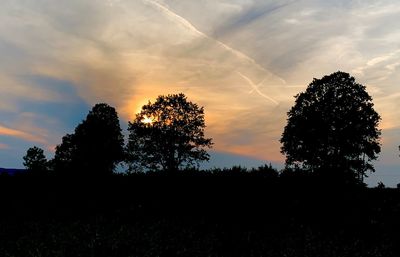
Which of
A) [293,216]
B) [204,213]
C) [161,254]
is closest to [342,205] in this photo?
[293,216]

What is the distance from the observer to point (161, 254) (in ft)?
50.2

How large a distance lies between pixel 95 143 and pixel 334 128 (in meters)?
32.0

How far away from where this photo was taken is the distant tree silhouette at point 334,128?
5297 cm

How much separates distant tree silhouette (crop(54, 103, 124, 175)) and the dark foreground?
148 feet

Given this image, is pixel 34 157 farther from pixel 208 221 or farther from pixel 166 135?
pixel 208 221

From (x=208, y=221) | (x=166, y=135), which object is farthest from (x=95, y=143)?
(x=208, y=221)

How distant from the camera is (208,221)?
58.5ft

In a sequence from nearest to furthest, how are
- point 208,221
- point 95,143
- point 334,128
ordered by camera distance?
point 208,221, point 334,128, point 95,143

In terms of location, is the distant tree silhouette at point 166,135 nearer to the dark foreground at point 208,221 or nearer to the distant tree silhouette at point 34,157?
the distant tree silhouette at point 34,157

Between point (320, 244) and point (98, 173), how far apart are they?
10458mm

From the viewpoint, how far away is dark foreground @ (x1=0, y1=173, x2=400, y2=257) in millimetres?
15953

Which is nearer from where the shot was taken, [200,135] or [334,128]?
[334,128]

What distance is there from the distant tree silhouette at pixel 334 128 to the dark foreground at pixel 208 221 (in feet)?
113

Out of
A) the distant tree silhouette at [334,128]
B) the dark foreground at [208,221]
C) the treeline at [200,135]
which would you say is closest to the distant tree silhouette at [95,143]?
the treeline at [200,135]
